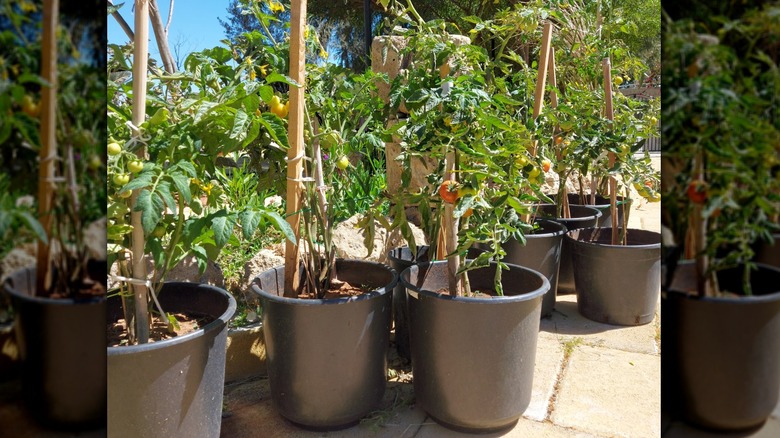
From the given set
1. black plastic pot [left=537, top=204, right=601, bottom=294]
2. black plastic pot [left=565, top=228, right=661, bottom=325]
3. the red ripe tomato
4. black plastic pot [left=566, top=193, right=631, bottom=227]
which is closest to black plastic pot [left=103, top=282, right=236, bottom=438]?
the red ripe tomato

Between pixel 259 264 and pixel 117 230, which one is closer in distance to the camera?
pixel 117 230

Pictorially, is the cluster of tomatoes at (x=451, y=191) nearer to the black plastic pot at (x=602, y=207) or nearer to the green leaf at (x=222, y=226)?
the green leaf at (x=222, y=226)

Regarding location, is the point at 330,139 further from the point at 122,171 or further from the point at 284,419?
the point at 284,419

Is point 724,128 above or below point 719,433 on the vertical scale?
above

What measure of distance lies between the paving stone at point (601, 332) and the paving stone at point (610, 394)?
0.31 ft

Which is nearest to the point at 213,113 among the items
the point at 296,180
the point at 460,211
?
the point at 296,180

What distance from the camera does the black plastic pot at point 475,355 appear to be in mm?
1850

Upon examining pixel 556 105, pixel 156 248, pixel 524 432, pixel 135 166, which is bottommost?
pixel 524 432

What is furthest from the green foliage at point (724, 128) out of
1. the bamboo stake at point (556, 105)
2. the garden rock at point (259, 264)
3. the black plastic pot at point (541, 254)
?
the bamboo stake at point (556, 105)

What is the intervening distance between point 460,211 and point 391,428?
850mm

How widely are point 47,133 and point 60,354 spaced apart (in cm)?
13

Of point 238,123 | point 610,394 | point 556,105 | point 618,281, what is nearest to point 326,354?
point 238,123

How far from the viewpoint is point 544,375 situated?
245cm

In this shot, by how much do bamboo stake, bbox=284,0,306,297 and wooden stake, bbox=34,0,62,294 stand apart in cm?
152
